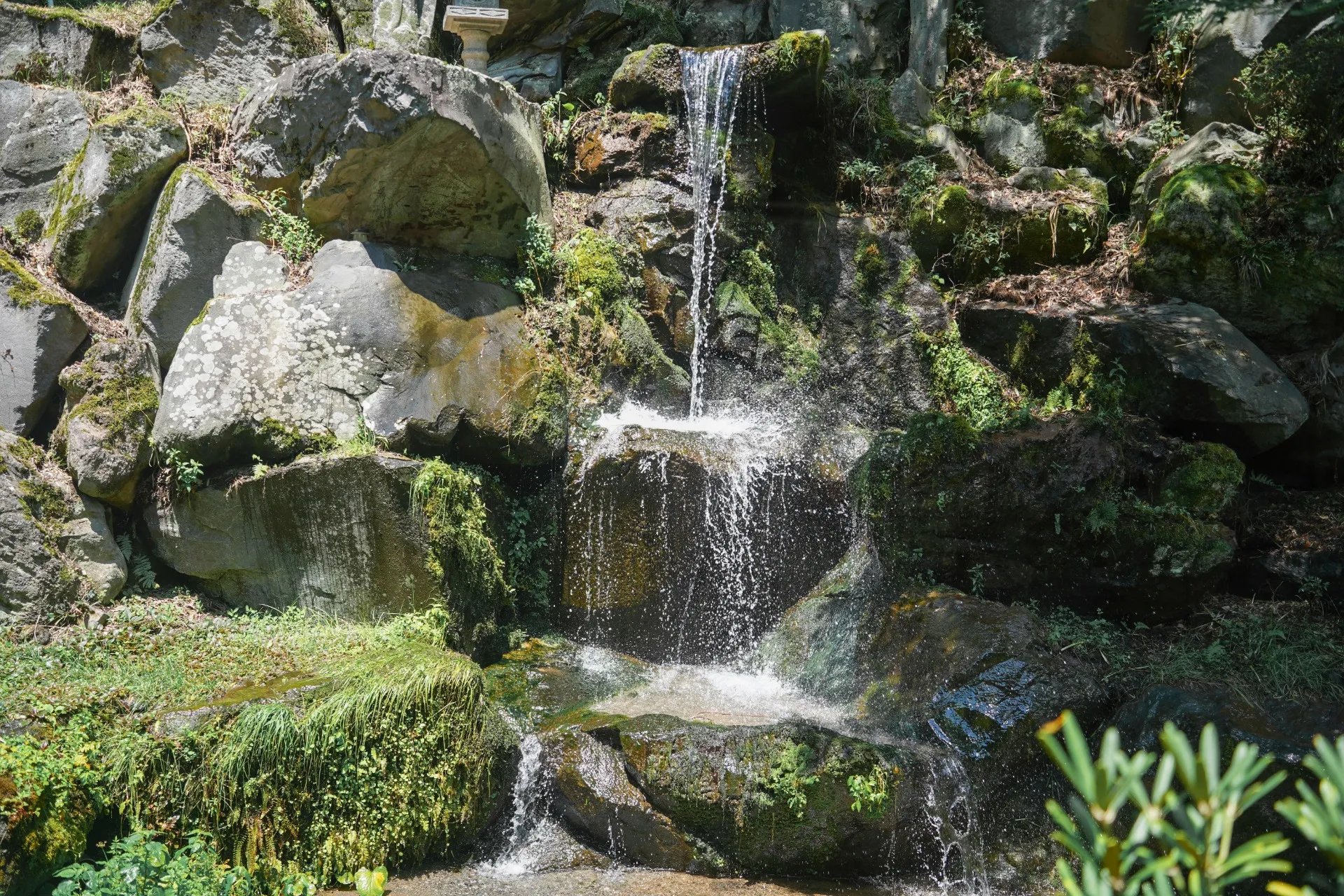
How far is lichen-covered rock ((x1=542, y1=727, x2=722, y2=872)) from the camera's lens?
523cm

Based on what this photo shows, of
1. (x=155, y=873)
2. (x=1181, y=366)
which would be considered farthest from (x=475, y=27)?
(x=155, y=873)

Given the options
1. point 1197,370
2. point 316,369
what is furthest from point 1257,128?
point 316,369

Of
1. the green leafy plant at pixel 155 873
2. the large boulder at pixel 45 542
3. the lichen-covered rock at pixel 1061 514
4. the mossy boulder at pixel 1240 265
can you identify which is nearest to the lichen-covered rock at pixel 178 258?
the large boulder at pixel 45 542

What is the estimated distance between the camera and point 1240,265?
322 inches

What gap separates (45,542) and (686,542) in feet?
14.6

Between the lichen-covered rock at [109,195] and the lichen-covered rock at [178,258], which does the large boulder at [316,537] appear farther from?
the lichen-covered rock at [109,195]

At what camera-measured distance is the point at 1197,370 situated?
7.50 metres

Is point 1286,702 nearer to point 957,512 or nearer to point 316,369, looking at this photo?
point 957,512

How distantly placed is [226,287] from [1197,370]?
25.6 feet

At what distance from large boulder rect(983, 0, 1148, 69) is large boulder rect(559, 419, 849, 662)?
23.3 ft

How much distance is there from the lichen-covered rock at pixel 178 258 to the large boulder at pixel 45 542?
4.13 ft

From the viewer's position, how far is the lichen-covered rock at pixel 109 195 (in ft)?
23.6

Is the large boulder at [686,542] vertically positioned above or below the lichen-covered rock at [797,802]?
above

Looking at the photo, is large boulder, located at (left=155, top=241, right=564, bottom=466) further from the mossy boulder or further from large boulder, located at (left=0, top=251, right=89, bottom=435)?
the mossy boulder
